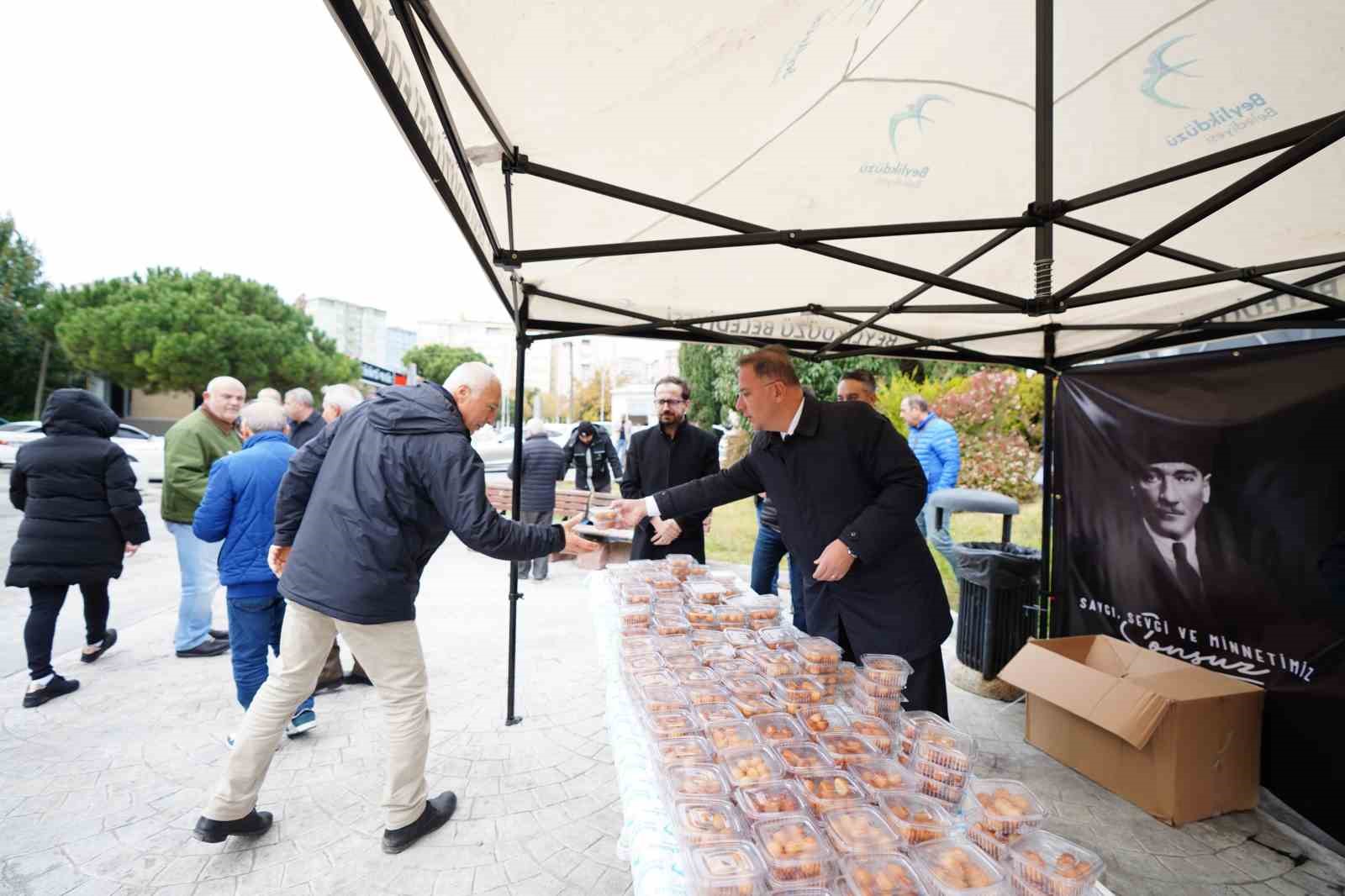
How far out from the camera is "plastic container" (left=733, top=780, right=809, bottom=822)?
1.41 m

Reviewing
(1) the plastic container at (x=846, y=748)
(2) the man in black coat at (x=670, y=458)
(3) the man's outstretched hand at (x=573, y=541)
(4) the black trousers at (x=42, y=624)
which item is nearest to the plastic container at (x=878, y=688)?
(1) the plastic container at (x=846, y=748)

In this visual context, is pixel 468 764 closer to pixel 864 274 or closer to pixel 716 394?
pixel 864 274

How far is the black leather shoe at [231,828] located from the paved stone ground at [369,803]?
62mm

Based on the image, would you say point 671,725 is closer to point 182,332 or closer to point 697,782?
point 697,782

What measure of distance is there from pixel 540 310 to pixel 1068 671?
3.79 metres

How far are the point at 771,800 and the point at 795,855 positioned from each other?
183mm

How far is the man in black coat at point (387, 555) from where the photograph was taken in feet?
7.98

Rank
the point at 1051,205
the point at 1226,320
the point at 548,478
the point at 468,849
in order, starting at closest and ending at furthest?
1. the point at 1051,205
2. the point at 468,849
3. the point at 1226,320
4. the point at 548,478

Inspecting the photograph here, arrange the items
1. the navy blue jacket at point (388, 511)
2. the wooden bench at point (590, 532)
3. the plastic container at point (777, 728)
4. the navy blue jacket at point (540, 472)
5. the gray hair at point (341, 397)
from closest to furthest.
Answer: the plastic container at point (777, 728) → the navy blue jacket at point (388, 511) → the gray hair at point (341, 397) → the navy blue jacket at point (540, 472) → the wooden bench at point (590, 532)

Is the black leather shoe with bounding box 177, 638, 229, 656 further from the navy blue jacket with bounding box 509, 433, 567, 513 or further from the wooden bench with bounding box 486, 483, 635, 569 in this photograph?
the wooden bench with bounding box 486, 483, 635, 569

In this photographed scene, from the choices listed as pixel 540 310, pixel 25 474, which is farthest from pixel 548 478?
pixel 25 474

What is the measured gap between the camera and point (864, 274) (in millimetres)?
3336

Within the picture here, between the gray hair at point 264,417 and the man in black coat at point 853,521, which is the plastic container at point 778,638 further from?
the gray hair at point 264,417

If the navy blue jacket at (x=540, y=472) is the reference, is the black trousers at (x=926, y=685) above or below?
below
